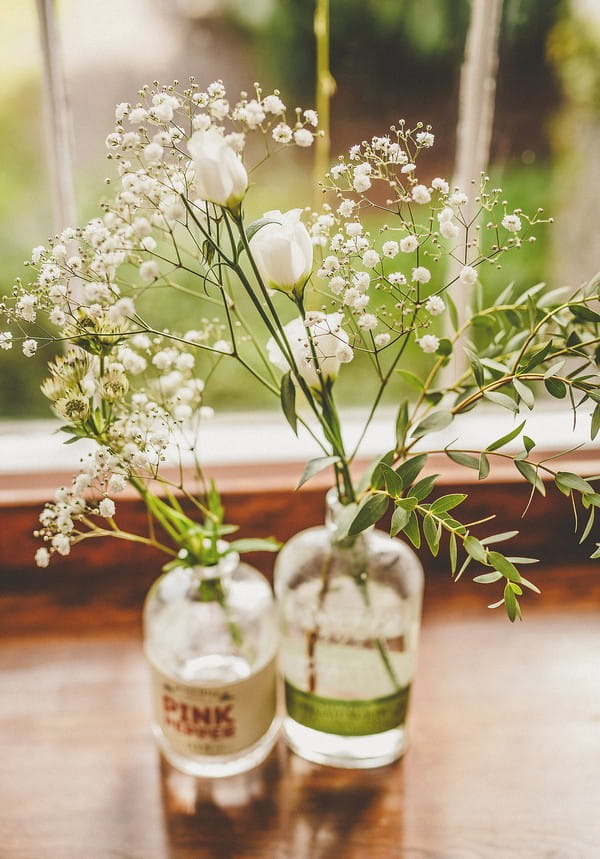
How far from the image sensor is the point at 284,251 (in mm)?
560

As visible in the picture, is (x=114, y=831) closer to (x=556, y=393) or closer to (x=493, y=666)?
(x=493, y=666)

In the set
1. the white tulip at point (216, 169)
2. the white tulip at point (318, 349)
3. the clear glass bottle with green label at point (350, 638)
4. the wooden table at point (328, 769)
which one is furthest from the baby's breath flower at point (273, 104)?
the wooden table at point (328, 769)

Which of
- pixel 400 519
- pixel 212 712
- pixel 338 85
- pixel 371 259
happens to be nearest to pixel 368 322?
pixel 371 259

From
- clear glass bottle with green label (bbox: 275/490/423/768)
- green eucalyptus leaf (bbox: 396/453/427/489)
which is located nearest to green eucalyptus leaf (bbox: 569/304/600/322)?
green eucalyptus leaf (bbox: 396/453/427/489)

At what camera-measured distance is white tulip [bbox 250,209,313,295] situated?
56 cm

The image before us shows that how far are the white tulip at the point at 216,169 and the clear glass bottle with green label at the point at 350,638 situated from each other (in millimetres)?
344

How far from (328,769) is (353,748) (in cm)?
4

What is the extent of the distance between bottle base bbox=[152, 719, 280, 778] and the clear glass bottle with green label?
58 millimetres

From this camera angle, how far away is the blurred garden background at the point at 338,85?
3.80ft

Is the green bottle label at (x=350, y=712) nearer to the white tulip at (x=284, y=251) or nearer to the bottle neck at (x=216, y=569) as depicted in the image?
the bottle neck at (x=216, y=569)

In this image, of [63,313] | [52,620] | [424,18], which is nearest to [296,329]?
[63,313]

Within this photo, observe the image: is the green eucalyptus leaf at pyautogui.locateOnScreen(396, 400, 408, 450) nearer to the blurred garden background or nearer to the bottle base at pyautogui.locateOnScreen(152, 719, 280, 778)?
the bottle base at pyautogui.locateOnScreen(152, 719, 280, 778)

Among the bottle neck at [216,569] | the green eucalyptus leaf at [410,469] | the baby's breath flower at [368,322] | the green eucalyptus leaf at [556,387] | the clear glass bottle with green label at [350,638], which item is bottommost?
the clear glass bottle with green label at [350,638]

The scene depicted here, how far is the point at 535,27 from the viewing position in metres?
1.16
